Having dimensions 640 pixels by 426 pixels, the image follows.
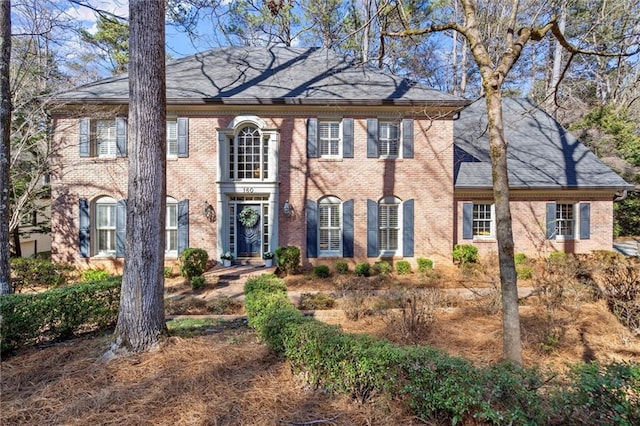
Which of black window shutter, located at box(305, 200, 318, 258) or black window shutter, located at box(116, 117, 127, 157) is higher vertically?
black window shutter, located at box(116, 117, 127, 157)

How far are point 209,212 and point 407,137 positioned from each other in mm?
7718

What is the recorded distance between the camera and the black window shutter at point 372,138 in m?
11.1

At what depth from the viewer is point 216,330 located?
534 cm

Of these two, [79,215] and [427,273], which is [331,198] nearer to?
[427,273]

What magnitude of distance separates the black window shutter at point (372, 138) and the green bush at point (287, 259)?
4.46m

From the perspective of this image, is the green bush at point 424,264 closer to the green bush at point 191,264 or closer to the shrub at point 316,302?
the shrub at point 316,302

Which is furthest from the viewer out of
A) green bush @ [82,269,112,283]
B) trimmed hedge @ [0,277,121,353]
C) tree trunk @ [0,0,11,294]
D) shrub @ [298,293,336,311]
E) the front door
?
the front door

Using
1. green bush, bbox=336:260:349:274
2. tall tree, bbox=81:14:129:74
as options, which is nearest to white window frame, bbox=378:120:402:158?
green bush, bbox=336:260:349:274

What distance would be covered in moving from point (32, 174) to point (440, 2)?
64.7 ft

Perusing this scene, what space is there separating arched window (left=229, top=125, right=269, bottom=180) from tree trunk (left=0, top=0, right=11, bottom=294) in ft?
19.4

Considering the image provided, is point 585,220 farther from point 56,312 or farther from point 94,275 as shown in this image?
point 94,275

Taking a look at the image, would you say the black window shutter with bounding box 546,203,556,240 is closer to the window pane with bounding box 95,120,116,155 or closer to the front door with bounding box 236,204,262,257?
the front door with bounding box 236,204,262,257

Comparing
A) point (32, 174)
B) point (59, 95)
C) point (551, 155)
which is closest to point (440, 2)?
point (551, 155)

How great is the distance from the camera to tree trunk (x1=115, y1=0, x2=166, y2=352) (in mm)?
4172
